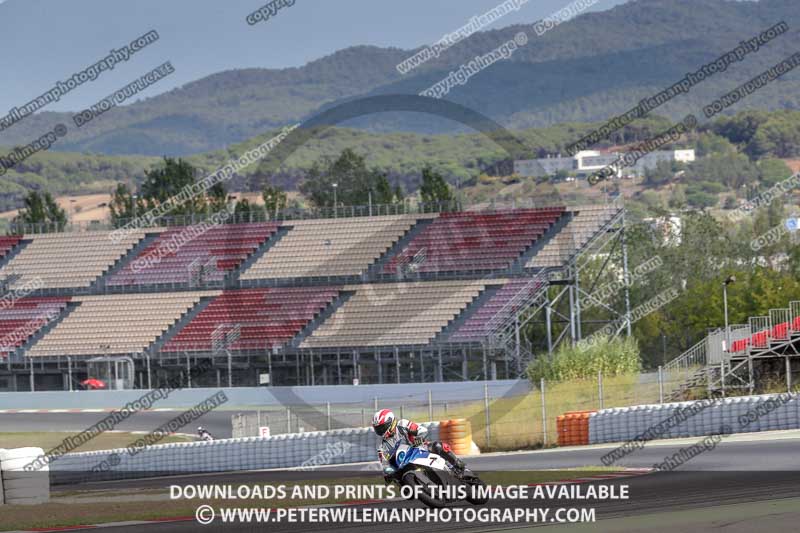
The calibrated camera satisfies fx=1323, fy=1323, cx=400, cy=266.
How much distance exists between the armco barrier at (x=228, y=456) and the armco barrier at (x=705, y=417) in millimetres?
4827

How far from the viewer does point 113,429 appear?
47.2m

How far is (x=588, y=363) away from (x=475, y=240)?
55.1ft

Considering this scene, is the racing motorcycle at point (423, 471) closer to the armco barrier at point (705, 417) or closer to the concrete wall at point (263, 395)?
the armco barrier at point (705, 417)

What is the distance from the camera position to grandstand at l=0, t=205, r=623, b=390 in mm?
53562

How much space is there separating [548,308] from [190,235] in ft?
64.9

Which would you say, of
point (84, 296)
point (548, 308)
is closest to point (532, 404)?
point (548, 308)

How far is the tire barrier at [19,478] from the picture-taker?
22438 millimetres

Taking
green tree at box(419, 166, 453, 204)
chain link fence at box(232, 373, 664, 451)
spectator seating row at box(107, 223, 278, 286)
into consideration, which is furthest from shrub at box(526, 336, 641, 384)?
green tree at box(419, 166, 453, 204)

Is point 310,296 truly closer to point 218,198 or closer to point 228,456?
point 228,456

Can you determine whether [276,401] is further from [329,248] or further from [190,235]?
[190,235]

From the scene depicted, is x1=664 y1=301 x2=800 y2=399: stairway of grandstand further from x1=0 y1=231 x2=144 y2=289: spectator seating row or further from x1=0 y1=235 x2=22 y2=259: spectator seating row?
x1=0 y1=235 x2=22 y2=259: spectator seating row

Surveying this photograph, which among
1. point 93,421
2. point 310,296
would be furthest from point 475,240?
point 93,421

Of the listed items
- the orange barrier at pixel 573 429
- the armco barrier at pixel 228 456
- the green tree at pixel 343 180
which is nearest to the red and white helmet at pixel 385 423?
the orange barrier at pixel 573 429

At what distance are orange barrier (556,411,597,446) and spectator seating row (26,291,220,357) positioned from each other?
28904 mm
